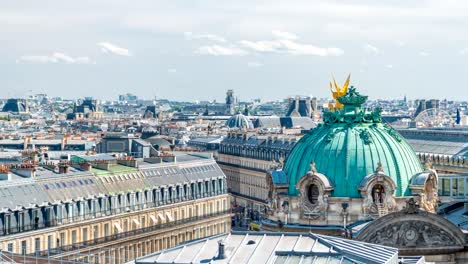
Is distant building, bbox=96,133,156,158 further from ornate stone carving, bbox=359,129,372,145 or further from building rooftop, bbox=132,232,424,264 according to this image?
building rooftop, bbox=132,232,424,264

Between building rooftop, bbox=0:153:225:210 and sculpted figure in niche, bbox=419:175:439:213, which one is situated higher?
sculpted figure in niche, bbox=419:175:439:213

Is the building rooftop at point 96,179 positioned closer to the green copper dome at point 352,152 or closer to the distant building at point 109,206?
the distant building at point 109,206

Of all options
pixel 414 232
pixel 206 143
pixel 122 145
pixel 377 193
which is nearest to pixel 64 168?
pixel 377 193

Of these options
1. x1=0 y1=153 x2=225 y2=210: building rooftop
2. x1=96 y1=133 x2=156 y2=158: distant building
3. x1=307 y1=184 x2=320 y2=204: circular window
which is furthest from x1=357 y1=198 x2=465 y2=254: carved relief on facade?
x1=96 y1=133 x2=156 y2=158: distant building

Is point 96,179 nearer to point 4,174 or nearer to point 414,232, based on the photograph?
point 4,174

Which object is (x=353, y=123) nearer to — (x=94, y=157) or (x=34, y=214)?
(x=34, y=214)

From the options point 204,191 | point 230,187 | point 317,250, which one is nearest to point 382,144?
point 317,250
